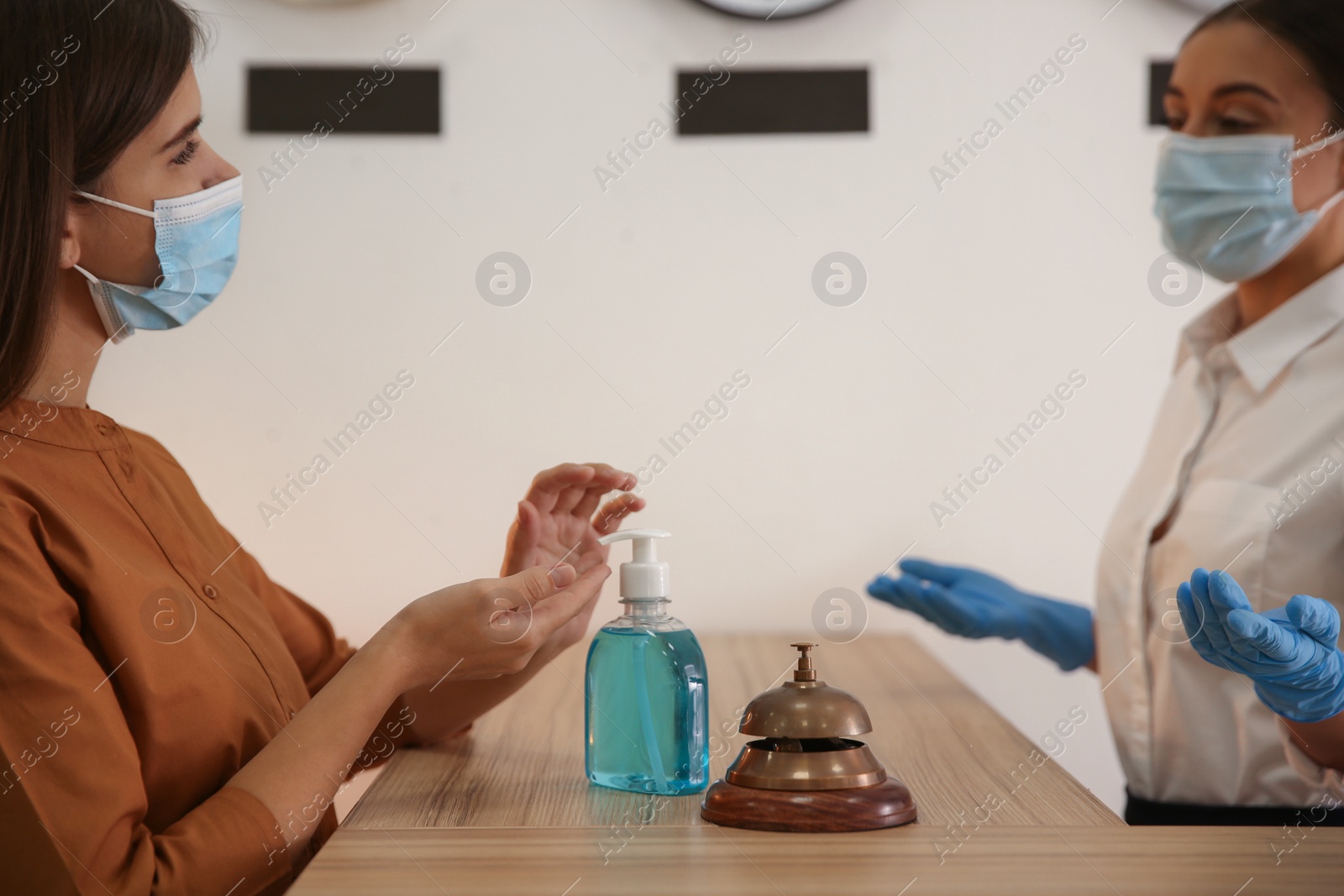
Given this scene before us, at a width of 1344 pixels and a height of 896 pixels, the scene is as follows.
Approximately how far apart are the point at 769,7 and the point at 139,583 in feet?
4.61

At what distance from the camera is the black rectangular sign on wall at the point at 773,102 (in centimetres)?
178

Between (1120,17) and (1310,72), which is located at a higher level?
(1120,17)

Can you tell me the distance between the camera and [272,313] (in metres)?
1.80

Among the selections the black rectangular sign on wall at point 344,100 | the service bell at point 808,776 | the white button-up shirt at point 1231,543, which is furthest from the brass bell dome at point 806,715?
the black rectangular sign on wall at point 344,100

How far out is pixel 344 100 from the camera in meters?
1.80

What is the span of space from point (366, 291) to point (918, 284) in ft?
3.15

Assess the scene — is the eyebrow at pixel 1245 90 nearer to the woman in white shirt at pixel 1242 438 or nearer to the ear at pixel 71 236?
the woman in white shirt at pixel 1242 438

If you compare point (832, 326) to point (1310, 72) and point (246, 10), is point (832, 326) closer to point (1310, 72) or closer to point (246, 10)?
point (1310, 72)

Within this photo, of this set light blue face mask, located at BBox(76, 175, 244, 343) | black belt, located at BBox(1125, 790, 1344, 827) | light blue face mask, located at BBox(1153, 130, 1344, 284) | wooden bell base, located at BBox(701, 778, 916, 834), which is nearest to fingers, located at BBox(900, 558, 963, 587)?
black belt, located at BBox(1125, 790, 1344, 827)

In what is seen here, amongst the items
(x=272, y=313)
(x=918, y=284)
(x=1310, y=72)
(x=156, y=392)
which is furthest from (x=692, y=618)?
(x=1310, y=72)

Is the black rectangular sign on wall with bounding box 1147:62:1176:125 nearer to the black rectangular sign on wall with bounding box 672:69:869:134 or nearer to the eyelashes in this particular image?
the black rectangular sign on wall with bounding box 672:69:869:134

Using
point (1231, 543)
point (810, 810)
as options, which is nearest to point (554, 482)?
point (810, 810)

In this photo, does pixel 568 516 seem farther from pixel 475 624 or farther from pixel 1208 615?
pixel 1208 615

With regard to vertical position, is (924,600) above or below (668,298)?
below
